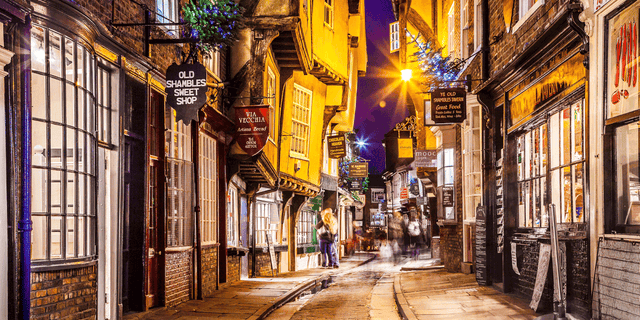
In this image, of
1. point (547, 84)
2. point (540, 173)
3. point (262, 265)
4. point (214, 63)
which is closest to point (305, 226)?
point (262, 265)

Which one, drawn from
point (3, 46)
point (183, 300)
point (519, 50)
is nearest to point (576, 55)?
point (519, 50)

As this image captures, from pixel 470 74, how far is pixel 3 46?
1284 cm

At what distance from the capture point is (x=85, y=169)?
25.4 feet

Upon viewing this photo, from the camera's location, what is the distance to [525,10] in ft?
37.1

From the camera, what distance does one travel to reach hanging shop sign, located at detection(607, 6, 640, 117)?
668cm

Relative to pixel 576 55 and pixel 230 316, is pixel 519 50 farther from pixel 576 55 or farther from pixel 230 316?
pixel 230 316

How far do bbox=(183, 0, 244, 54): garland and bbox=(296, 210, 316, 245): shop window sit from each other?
628 inches

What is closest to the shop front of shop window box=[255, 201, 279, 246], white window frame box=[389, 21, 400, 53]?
shop window box=[255, 201, 279, 246]

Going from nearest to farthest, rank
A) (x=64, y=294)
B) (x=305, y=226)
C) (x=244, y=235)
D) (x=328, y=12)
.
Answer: (x=64, y=294) → (x=244, y=235) → (x=328, y=12) → (x=305, y=226)

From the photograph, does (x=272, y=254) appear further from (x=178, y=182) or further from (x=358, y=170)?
(x=358, y=170)

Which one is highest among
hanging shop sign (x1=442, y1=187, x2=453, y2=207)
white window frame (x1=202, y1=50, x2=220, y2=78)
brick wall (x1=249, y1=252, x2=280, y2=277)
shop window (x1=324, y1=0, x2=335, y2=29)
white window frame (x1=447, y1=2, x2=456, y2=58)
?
shop window (x1=324, y1=0, x2=335, y2=29)

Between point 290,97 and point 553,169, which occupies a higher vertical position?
point 290,97

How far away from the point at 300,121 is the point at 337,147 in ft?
28.7

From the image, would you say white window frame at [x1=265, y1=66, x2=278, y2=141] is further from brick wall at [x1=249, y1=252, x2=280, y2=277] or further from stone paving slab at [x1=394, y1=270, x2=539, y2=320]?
stone paving slab at [x1=394, y1=270, x2=539, y2=320]
